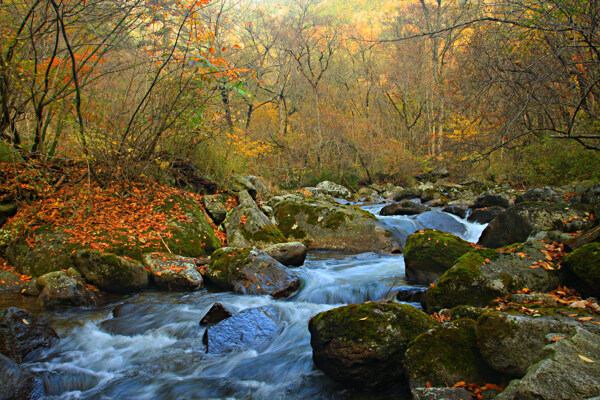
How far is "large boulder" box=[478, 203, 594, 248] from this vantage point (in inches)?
272

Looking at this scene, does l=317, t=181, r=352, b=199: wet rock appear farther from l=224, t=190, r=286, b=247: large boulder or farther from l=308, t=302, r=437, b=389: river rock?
l=308, t=302, r=437, b=389: river rock

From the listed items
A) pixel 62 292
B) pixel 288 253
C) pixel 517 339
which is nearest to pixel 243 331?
pixel 62 292

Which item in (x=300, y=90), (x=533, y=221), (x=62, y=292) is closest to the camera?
(x=62, y=292)

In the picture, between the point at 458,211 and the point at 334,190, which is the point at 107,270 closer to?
the point at 458,211

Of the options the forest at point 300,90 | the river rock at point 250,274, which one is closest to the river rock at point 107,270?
the river rock at point 250,274

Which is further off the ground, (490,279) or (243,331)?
(490,279)

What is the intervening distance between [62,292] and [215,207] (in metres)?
4.50

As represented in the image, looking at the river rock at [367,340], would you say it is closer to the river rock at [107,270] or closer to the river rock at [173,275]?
the river rock at [173,275]

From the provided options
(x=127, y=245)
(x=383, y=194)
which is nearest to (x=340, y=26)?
(x=383, y=194)

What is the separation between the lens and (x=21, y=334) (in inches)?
166

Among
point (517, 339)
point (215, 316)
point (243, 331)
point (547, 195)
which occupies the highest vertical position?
point (547, 195)

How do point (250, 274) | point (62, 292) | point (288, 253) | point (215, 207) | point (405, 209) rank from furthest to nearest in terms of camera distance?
point (405, 209)
point (215, 207)
point (288, 253)
point (250, 274)
point (62, 292)

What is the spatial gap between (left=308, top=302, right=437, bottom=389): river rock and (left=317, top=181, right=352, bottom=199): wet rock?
15.7m

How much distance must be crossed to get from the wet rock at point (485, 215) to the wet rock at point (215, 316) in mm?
8640
